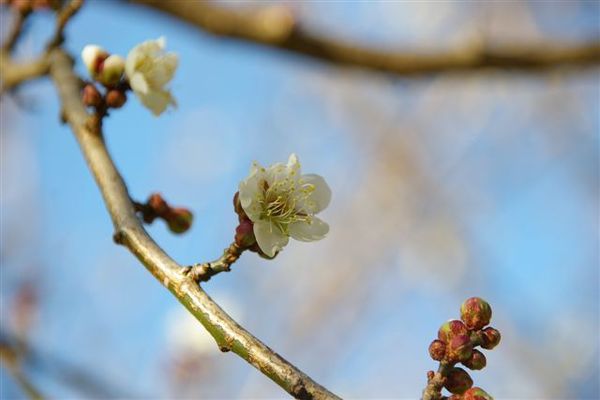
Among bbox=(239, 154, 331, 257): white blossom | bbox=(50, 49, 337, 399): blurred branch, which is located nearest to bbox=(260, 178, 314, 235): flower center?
bbox=(239, 154, 331, 257): white blossom

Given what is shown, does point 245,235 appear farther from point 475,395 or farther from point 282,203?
point 475,395

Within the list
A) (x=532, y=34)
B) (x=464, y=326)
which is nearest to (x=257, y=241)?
(x=464, y=326)

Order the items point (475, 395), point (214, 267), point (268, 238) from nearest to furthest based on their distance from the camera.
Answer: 1. point (475, 395)
2. point (214, 267)
3. point (268, 238)

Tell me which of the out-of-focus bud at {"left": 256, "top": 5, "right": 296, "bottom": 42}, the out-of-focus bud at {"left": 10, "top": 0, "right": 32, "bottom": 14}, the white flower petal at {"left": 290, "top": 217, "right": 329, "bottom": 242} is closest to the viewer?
the white flower petal at {"left": 290, "top": 217, "right": 329, "bottom": 242}

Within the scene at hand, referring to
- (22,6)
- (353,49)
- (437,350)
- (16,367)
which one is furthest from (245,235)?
(353,49)

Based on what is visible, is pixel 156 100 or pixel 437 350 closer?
pixel 437 350

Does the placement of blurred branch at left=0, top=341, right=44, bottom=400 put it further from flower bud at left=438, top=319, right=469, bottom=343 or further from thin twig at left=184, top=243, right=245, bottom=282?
flower bud at left=438, top=319, right=469, bottom=343

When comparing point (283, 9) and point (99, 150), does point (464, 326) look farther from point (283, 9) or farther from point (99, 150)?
point (283, 9)
